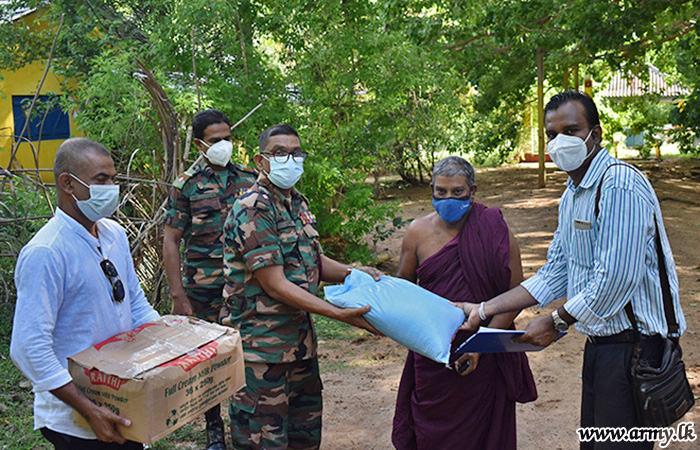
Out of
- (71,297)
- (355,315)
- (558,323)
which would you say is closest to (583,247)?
(558,323)

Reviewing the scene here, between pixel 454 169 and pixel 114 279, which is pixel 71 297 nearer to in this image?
pixel 114 279

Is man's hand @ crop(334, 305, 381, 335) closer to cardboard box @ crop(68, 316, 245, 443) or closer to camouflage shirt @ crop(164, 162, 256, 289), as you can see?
cardboard box @ crop(68, 316, 245, 443)

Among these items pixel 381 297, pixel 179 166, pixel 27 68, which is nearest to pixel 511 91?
pixel 27 68

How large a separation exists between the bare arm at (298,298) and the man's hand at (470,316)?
17.1 inches

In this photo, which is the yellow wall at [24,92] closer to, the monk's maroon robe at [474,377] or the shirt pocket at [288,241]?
the shirt pocket at [288,241]

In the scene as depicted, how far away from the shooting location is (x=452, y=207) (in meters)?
3.13

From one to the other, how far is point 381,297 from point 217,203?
1.55 metres

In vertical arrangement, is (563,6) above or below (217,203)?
above

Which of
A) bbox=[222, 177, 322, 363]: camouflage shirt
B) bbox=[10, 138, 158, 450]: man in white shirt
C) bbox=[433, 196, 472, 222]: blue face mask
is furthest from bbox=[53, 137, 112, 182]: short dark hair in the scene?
bbox=[433, 196, 472, 222]: blue face mask

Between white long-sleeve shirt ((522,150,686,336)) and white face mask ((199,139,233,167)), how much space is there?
2.27 m

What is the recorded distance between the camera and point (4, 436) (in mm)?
4145

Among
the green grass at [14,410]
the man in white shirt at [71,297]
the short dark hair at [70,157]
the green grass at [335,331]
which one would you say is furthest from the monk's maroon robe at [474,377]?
the green grass at [335,331]

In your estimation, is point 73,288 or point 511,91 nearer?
point 73,288

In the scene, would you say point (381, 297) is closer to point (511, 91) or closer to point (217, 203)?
point (217, 203)
